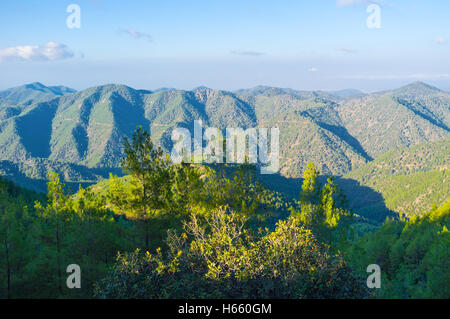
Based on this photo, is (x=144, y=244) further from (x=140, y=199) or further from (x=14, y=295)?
(x=14, y=295)
